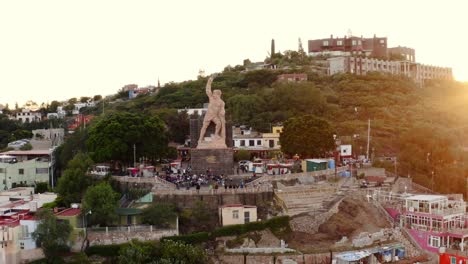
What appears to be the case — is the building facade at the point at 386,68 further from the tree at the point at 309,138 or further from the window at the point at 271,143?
the tree at the point at 309,138

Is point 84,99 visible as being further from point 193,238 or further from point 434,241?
point 434,241

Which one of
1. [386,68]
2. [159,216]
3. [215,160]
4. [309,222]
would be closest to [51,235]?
[159,216]

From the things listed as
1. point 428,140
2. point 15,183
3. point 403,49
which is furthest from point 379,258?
point 403,49

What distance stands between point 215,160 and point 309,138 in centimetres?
818

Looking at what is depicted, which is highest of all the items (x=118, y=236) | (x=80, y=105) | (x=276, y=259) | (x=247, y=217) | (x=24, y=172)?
(x=80, y=105)

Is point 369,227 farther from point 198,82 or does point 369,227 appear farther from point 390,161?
point 198,82

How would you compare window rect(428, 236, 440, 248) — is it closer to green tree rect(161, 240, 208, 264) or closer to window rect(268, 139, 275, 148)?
green tree rect(161, 240, 208, 264)

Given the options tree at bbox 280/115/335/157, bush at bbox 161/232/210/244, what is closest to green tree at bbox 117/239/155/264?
bush at bbox 161/232/210/244

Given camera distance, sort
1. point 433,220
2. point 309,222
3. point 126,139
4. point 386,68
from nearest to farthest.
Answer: point 309,222
point 433,220
point 126,139
point 386,68

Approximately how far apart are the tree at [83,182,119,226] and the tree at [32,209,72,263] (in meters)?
1.68

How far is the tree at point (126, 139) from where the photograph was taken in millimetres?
40562

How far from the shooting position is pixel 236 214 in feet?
109

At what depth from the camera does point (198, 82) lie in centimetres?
7512

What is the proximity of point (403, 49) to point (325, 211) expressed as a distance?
60.6 meters
